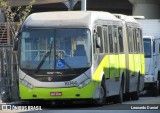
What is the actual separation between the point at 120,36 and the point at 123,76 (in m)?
1.45

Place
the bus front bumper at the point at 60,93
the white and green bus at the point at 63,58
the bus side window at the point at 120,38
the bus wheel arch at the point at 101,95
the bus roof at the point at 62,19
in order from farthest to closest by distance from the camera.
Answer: the bus side window at the point at 120,38 < the bus wheel arch at the point at 101,95 < the bus roof at the point at 62,19 < the white and green bus at the point at 63,58 < the bus front bumper at the point at 60,93

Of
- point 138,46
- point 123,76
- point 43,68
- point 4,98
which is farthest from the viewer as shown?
point 138,46

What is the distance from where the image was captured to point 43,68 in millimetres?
21297

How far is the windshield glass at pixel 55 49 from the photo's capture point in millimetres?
21266

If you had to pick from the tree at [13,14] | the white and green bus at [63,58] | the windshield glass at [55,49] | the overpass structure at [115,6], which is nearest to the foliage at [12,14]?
the tree at [13,14]

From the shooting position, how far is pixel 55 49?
21.4m

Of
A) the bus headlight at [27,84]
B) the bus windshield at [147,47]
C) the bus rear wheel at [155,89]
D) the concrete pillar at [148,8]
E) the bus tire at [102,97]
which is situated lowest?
the bus rear wheel at [155,89]

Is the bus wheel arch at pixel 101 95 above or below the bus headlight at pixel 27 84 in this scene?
below

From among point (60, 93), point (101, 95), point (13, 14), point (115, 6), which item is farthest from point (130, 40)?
point (115, 6)

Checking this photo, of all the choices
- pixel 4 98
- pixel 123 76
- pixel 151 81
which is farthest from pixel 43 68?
pixel 151 81

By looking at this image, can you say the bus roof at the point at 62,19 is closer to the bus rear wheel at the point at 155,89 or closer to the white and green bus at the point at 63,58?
the white and green bus at the point at 63,58

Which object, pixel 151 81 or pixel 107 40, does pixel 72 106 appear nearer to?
pixel 107 40

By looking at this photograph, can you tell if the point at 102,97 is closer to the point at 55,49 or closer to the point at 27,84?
the point at 55,49

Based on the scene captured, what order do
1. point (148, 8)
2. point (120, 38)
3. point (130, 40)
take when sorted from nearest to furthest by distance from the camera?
point (120, 38) < point (130, 40) < point (148, 8)
